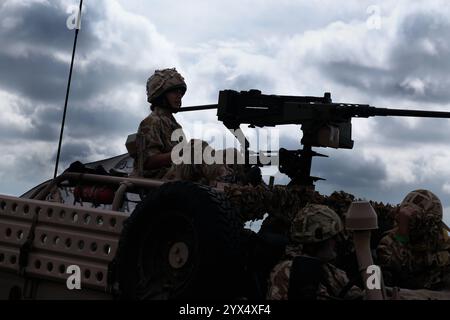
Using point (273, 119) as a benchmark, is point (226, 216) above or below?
below

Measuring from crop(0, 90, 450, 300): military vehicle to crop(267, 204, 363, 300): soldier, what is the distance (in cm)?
30

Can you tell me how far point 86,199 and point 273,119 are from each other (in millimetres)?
1644

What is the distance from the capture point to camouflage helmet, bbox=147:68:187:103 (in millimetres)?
6496

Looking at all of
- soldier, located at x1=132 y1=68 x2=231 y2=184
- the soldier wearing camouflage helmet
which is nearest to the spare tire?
soldier, located at x1=132 y1=68 x2=231 y2=184

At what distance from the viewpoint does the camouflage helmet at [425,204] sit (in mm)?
4898

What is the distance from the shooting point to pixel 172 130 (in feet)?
21.2

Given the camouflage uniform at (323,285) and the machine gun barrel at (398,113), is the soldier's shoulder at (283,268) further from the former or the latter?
the machine gun barrel at (398,113)

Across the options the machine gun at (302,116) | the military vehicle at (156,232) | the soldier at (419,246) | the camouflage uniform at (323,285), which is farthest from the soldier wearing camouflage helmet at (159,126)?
the camouflage uniform at (323,285)

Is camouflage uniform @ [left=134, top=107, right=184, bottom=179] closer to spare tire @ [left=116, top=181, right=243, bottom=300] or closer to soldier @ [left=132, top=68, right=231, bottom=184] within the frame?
soldier @ [left=132, top=68, right=231, bottom=184]

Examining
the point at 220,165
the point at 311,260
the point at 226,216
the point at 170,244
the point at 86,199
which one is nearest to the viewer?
the point at 311,260

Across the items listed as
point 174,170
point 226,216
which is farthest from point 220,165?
point 226,216
